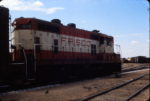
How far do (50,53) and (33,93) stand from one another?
4.24m

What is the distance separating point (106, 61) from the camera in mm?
20922

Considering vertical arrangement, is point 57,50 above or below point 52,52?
above

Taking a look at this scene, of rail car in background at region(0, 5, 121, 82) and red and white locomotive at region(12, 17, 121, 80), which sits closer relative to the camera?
rail car in background at region(0, 5, 121, 82)

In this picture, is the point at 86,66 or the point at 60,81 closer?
the point at 60,81

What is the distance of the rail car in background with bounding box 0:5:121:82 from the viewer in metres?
12.4

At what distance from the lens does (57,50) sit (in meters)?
15.5

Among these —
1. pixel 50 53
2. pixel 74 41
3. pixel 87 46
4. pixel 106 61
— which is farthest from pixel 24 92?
pixel 106 61

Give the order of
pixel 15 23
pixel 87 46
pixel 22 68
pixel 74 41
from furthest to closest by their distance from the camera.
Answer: pixel 87 46 → pixel 74 41 → pixel 15 23 → pixel 22 68

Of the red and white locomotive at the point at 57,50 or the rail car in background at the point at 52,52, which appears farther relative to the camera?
the red and white locomotive at the point at 57,50

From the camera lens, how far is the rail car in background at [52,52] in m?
12.4

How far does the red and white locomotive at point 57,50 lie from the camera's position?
1327 centimetres

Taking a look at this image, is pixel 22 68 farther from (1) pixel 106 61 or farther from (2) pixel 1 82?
(1) pixel 106 61

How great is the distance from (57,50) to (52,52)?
0.57 meters

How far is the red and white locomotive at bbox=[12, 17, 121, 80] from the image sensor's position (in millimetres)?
13271
